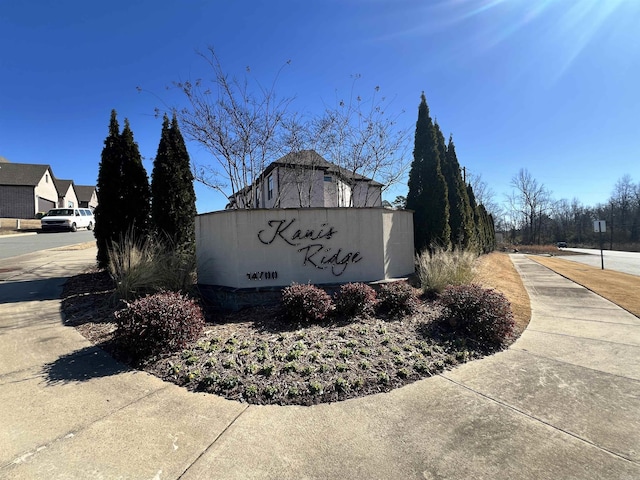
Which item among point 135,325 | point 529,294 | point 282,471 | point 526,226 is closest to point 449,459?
point 282,471

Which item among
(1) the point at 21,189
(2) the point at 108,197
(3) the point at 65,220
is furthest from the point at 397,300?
(1) the point at 21,189

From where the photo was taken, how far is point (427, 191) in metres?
9.71

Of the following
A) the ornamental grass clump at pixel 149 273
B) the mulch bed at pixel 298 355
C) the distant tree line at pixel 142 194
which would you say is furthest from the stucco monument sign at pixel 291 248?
the distant tree line at pixel 142 194

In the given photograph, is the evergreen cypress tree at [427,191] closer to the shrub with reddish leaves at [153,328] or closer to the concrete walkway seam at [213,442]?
the shrub with reddish leaves at [153,328]

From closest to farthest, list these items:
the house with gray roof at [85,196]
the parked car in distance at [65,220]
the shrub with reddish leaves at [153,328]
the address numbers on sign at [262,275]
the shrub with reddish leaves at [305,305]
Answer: the shrub with reddish leaves at [153,328], the shrub with reddish leaves at [305,305], the address numbers on sign at [262,275], the parked car in distance at [65,220], the house with gray roof at [85,196]

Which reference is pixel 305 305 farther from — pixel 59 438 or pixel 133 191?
pixel 133 191

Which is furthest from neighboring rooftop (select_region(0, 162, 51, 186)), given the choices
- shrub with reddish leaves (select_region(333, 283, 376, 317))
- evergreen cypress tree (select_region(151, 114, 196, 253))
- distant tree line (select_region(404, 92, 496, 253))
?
shrub with reddish leaves (select_region(333, 283, 376, 317))

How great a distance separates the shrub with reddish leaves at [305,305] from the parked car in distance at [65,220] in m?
26.3

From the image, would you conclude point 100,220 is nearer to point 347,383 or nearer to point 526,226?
point 347,383

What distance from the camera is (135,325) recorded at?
3.85 meters

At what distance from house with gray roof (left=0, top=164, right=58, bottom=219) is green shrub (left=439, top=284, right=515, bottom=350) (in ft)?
155

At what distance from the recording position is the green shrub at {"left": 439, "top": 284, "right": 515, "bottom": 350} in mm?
4590

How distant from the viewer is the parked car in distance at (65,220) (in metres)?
25.5

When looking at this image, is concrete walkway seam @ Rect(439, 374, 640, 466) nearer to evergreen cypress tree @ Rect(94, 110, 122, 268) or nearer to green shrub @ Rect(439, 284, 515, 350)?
green shrub @ Rect(439, 284, 515, 350)
